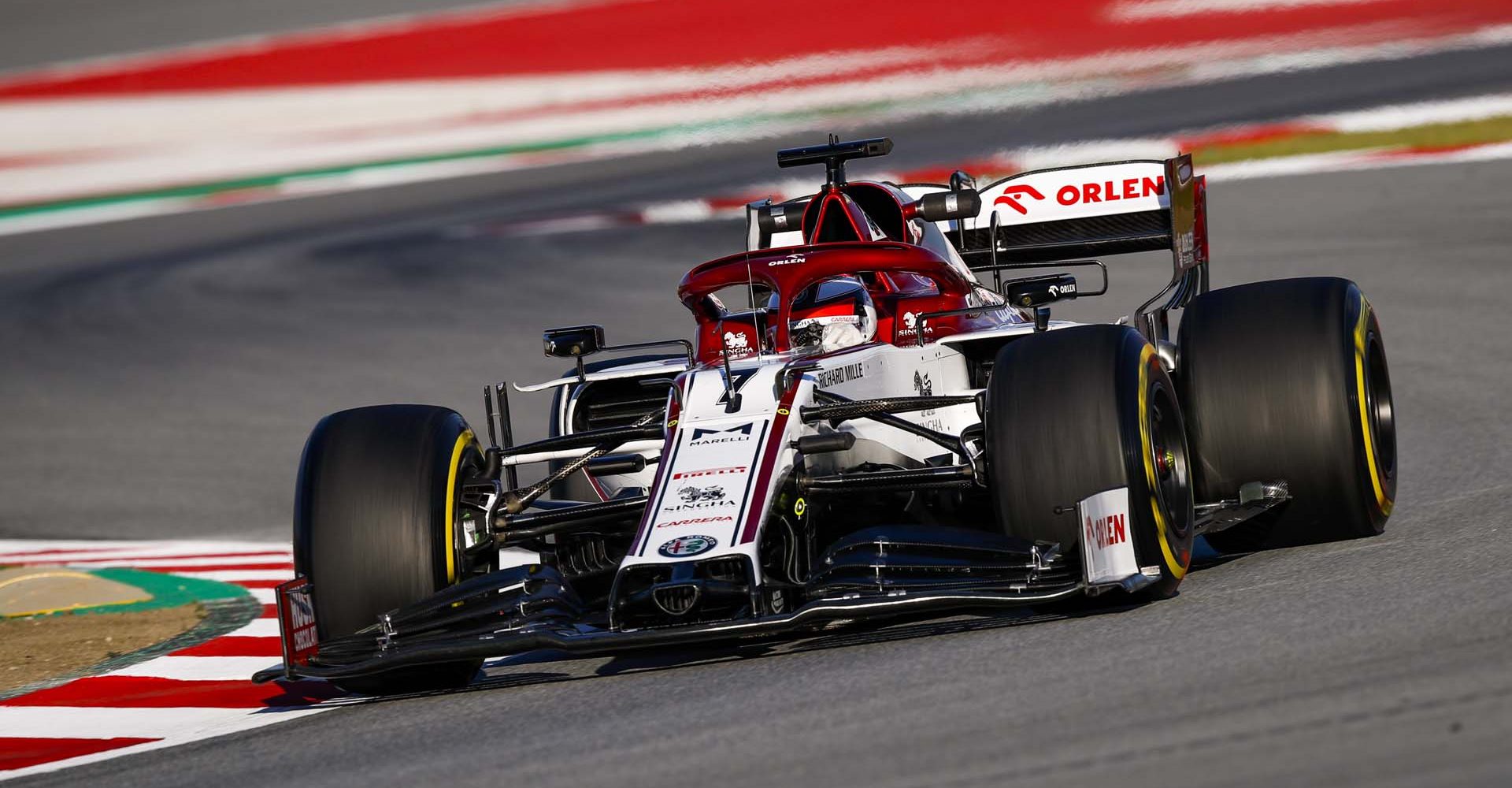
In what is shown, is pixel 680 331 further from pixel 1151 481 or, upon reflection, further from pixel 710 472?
pixel 1151 481

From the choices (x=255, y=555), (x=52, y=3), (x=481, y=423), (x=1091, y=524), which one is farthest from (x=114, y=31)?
(x=1091, y=524)

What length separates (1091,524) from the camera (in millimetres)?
6395

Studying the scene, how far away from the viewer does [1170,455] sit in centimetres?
716

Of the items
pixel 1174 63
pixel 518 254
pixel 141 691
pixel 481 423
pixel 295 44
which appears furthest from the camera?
pixel 295 44

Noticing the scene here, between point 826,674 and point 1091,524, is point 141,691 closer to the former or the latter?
point 826,674

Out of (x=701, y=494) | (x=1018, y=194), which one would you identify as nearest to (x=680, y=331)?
(x=1018, y=194)

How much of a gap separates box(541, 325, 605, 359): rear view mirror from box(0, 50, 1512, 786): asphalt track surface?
1564 millimetres

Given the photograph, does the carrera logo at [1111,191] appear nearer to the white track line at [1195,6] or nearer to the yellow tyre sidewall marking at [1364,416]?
the yellow tyre sidewall marking at [1364,416]

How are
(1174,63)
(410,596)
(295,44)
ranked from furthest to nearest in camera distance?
(295,44), (1174,63), (410,596)

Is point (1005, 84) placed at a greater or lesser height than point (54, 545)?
greater

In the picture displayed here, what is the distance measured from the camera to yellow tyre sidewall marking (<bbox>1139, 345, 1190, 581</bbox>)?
656 cm

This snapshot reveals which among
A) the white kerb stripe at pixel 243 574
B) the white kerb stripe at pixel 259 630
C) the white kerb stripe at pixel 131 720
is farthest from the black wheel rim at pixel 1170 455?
the white kerb stripe at pixel 243 574

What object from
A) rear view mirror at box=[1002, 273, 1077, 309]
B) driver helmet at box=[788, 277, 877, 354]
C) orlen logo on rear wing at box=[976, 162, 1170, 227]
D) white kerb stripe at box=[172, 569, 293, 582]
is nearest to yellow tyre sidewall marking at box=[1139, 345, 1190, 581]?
rear view mirror at box=[1002, 273, 1077, 309]

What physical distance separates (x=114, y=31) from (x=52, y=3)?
233cm
